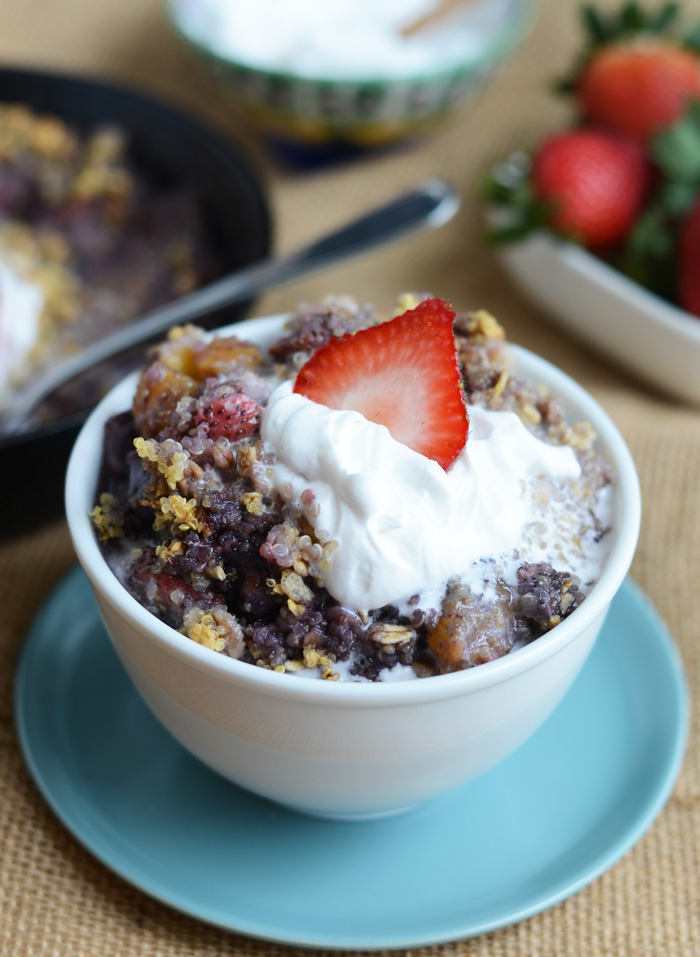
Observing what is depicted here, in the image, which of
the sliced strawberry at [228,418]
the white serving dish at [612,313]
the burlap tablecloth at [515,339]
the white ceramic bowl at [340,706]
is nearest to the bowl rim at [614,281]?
the white serving dish at [612,313]

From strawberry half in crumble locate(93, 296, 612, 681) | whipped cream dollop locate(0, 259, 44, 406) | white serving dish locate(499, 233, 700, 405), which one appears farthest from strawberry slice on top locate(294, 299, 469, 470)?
white serving dish locate(499, 233, 700, 405)

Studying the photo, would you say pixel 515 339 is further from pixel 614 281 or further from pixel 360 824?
pixel 360 824

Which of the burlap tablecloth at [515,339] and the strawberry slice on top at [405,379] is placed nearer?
the strawberry slice on top at [405,379]

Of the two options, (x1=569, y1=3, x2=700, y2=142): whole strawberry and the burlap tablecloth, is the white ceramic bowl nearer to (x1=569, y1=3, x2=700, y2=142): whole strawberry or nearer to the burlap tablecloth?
the burlap tablecloth

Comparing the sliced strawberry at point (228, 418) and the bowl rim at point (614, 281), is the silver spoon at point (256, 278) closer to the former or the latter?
the bowl rim at point (614, 281)

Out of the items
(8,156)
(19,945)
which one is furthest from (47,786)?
(8,156)
